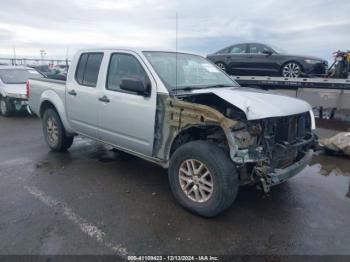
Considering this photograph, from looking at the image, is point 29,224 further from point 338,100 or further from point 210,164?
point 338,100

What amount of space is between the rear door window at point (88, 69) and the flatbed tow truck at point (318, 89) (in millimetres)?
6042

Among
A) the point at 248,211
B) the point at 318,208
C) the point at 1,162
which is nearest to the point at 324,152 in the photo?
the point at 318,208

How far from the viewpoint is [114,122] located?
4.53 meters

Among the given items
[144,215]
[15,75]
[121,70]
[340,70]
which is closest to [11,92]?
[15,75]

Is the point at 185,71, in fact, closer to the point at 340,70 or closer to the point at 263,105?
the point at 263,105

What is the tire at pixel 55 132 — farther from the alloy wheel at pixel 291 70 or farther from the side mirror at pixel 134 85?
the alloy wheel at pixel 291 70

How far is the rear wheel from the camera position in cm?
938

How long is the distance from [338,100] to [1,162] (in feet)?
27.5

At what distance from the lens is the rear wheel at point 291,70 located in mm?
9375

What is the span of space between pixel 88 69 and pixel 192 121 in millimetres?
2401

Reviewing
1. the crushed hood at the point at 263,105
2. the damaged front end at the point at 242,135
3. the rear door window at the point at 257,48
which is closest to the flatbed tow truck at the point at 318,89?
the rear door window at the point at 257,48

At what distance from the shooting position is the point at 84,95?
5020 millimetres

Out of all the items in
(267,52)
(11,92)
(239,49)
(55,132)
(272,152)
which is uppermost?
(239,49)

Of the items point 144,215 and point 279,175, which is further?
point 144,215
